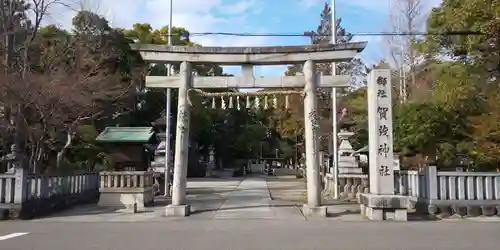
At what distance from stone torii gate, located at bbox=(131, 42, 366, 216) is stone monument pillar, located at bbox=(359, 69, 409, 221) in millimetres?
1237

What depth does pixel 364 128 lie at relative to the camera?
1192 inches

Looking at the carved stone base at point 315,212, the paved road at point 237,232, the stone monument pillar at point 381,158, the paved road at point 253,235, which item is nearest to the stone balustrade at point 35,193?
the paved road at point 237,232

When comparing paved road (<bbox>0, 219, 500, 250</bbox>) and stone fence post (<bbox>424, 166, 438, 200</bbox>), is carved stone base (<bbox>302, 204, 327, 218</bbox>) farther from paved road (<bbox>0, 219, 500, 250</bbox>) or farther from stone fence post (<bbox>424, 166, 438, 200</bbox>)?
stone fence post (<bbox>424, 166, 438, 200</bbox>)

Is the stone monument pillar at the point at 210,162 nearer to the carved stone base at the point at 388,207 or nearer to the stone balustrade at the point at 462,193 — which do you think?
the stone balustrade at the point at 462,193

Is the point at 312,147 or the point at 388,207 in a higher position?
the point at 312,147

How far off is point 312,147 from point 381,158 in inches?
87.8

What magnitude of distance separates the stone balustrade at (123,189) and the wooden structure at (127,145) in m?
3.23

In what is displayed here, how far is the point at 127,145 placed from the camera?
22.2 m

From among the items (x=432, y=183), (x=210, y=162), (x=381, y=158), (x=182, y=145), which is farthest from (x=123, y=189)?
(x=210, y=162)

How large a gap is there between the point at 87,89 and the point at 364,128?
16.7m

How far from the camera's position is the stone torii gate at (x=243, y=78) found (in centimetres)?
1586

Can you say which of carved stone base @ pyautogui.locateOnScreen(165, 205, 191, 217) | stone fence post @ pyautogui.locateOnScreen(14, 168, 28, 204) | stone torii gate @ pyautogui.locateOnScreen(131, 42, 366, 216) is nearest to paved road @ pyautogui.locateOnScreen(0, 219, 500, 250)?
stone fence post @ pyautogui.locateOnScreen(14, 168, 28, 204)

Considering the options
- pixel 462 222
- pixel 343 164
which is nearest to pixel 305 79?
pixel 462 222

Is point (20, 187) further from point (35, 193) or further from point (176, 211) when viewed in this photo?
point (176, 211)
